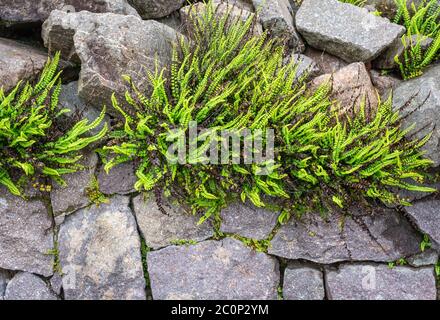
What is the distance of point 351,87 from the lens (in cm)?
443

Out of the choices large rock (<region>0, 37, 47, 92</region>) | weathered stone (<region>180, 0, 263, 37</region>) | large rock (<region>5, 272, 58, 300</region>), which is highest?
weathered stone (<region>180, 0, 263, 37</region>)

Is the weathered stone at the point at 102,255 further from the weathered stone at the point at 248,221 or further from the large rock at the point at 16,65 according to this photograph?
the large rock at the point at 16,65

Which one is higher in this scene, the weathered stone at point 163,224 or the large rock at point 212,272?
the weathered stone at point 163,224

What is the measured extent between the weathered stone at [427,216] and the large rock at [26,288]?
10.6 feet

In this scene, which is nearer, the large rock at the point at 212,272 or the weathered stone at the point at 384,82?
the large rock at the point at 212,272

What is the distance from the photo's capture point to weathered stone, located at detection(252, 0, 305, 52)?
480 cm

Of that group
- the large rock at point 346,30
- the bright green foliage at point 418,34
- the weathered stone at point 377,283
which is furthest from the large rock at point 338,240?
the large rock at point 346,30

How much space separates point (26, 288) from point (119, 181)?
119 centimetres

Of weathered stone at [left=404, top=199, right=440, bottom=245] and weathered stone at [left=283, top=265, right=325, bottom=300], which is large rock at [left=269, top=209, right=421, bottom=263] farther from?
weathered stone at [left=404, top=199, right=440, bottom=245]

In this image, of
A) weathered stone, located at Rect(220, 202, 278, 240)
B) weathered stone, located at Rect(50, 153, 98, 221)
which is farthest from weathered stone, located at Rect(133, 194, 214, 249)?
weathered stone, located at Rect(50, 153, 98, 221)

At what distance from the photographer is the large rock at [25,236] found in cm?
402

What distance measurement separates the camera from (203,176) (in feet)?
13.0

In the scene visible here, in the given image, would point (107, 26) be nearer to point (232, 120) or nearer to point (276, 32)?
point (232, 120)

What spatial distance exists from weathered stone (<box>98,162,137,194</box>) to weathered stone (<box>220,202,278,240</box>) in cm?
85
